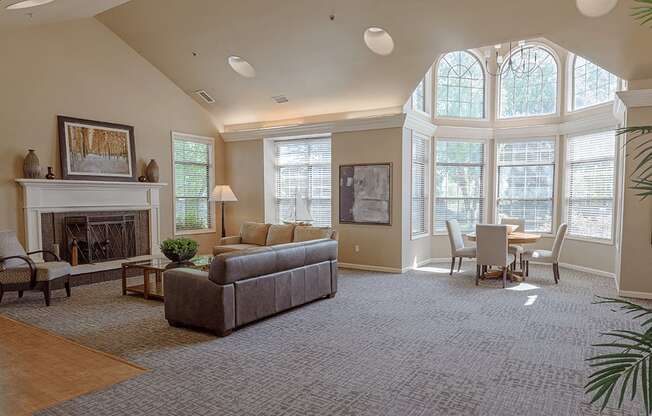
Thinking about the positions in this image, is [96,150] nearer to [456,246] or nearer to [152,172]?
[152,172]

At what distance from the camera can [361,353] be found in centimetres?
368

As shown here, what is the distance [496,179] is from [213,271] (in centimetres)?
648

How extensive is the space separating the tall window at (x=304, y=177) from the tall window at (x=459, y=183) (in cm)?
220

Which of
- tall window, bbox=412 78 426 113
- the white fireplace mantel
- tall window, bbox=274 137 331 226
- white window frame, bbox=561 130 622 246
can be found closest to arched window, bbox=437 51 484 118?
tall window, bbox=412 78 426 113

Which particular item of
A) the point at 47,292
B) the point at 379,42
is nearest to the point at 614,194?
the point at 379,42

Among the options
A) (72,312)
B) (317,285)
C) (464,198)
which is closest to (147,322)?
(72,312)

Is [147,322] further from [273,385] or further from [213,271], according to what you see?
[273,385]

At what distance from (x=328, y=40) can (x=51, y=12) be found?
11.9 ft

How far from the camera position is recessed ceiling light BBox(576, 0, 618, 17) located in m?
4.83

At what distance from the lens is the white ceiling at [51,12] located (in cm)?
482

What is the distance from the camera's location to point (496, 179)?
8.53 metres

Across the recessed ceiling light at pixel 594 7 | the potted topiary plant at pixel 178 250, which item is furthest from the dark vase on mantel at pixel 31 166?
the recessed ceiling light at pixel 594 7

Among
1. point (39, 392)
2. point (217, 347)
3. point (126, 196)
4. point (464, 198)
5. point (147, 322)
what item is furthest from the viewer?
point (464, 198)

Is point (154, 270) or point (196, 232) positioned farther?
point (196, 232)
